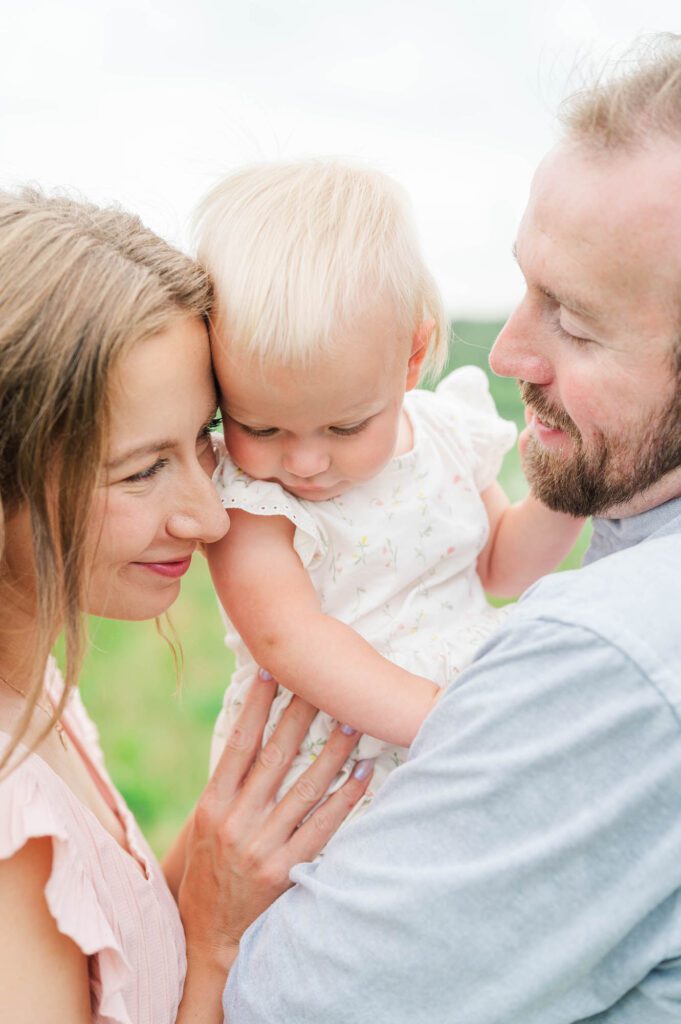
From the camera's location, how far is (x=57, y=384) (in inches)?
63.7

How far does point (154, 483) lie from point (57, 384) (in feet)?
0.87

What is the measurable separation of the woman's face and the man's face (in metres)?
0.57

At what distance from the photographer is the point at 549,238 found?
68.4 inches

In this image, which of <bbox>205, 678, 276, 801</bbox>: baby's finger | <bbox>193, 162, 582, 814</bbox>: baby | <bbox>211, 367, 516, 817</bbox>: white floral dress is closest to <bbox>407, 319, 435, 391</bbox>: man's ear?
<bbox>193, 162, 582, 814</bbox>: baby

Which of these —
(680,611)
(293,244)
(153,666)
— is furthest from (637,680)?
(153,666)

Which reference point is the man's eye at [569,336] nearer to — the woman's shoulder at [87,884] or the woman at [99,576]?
the woman at [99,576]

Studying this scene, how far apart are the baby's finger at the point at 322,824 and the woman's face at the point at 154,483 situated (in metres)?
0.50

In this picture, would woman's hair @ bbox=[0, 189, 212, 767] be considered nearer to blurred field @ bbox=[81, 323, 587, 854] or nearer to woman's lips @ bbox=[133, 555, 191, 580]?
woman's lips @ bbox=[133, 555, 191, 580]

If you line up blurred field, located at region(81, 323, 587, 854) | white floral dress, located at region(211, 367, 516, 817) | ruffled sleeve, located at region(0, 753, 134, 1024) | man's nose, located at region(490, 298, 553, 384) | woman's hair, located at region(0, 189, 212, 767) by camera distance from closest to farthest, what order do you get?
ruffled sleeve, located at region(0, 753, 134, 1024)
woman's hair, located at region(0, 189, 212, 767)
man's nose, located at region(490, 298, 553, 384)
white floral dress, located at region(211, 367, 516, 817)
blurred field, located at region(81, 323, 587, 854)

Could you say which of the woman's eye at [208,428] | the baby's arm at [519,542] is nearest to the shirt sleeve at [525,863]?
the woman's eye at [208,428]

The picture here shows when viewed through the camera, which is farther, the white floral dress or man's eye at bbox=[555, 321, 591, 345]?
the white floral dress

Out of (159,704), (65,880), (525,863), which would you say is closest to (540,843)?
(525,863)

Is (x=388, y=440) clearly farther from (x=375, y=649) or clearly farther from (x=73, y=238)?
(x=73, y=238)

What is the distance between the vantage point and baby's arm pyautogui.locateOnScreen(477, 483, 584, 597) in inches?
92.7
